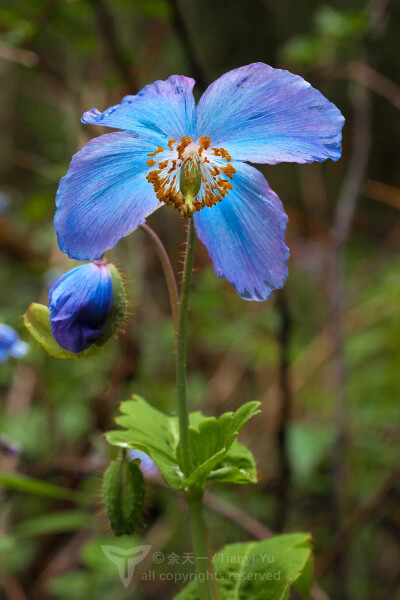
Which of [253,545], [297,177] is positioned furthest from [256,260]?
[297,177]

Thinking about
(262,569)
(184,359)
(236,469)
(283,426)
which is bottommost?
(262,569)

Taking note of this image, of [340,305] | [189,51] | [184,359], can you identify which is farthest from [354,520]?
[189,51]

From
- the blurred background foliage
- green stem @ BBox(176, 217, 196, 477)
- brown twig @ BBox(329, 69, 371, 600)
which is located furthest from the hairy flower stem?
brown twig @ BBox(329, 69, 371, 600)

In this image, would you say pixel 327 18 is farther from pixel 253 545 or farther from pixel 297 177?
pixel 297 177

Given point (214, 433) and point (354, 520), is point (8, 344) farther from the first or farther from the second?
point (354, 520)

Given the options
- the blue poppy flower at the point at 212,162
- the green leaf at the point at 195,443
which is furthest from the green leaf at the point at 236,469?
the blue poppy flower at the point at 212,162

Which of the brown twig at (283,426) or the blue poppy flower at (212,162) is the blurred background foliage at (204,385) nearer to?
the brown twig at (283,426)
